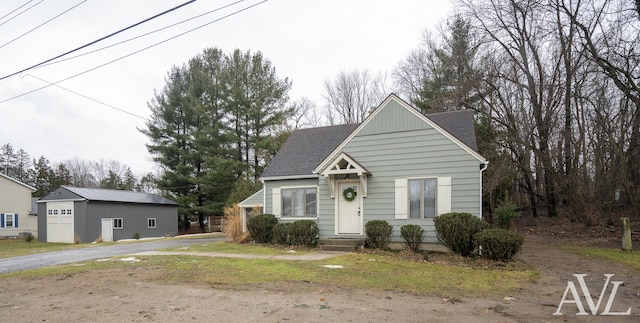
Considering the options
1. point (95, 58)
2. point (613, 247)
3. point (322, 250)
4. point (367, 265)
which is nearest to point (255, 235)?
point (322, 250)

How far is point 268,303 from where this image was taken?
6.03m

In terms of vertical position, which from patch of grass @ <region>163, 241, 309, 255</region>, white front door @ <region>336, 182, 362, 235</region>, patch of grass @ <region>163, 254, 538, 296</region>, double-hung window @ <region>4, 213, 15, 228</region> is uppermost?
white front door @ <region>336, 182, 362, 235</region>

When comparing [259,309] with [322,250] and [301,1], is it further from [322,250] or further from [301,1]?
[322,250]

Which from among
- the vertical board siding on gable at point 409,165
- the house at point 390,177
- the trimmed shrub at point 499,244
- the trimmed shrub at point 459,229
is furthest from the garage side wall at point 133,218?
the trimmed shrub at point 499,244

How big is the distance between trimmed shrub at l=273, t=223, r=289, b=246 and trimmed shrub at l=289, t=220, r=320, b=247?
35 cm

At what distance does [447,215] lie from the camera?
11750mm

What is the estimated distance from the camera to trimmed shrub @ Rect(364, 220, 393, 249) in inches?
502

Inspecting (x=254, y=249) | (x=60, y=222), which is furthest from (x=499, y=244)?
(x=60, y=222)

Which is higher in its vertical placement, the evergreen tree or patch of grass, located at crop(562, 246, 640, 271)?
the evergreen tree

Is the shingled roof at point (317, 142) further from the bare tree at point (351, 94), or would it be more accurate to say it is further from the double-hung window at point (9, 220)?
the double-hung window at point (9, 220)

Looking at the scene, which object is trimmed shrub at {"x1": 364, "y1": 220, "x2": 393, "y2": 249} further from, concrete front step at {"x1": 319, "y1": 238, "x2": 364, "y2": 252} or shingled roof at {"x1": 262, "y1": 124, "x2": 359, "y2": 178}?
shingled roof at {"x1": 262, "y1": 124, "x2": 359, "y2": 178}

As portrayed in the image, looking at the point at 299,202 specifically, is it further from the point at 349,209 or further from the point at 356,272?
the point at 356,272

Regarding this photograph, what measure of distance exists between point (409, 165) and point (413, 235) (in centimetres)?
235

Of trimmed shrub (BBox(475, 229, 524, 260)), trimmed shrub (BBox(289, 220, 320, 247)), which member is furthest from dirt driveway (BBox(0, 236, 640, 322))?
trimmed shrub (BBox(289, 220, 320, 247))
